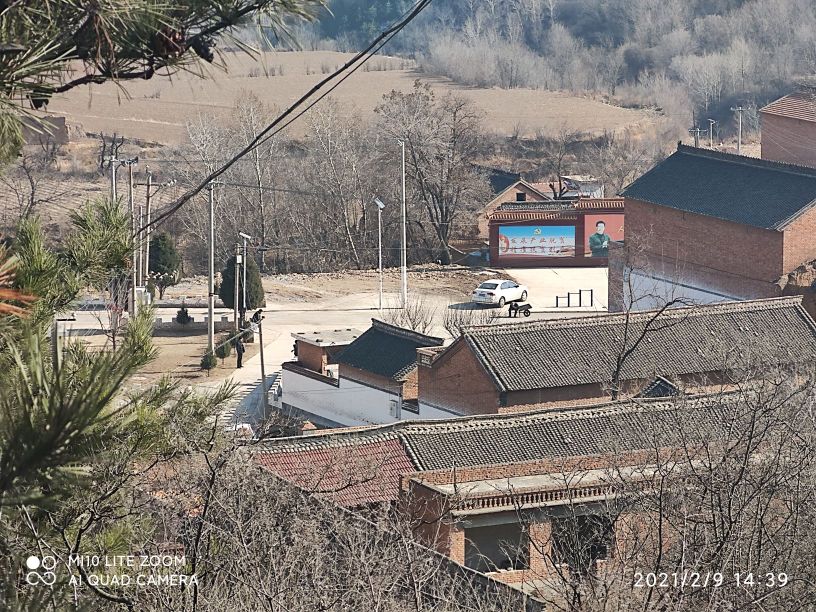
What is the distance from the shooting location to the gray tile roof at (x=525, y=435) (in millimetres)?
14836

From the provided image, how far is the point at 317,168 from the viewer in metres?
45.2

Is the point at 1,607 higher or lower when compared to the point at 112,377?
lower

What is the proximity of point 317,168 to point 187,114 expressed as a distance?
763 inches

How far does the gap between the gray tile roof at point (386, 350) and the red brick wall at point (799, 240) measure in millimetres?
9667

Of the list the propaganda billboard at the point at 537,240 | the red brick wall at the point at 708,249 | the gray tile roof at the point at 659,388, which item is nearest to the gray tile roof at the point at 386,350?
the gray tile roof at the point at 659,388

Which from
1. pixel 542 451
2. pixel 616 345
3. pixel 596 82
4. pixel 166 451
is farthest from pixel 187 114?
pixel 166 451

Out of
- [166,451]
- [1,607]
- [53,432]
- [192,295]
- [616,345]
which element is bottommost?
[192,295]

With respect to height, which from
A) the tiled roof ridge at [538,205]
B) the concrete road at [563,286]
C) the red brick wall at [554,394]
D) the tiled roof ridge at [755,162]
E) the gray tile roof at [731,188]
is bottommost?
the concrete road at [563,286]

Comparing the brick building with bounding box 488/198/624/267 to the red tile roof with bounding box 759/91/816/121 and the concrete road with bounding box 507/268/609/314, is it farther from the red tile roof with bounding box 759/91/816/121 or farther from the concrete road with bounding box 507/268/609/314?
the red tile roof with bounding box 759/91/816/121

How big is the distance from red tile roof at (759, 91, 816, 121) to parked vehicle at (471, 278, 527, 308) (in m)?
10.7

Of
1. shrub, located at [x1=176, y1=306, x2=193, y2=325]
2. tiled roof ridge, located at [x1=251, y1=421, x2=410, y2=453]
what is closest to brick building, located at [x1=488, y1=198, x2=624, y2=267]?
shrub, located at [x1=176, y1=306, x2=193, y2=325]

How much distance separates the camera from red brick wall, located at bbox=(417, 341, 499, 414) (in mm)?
20328

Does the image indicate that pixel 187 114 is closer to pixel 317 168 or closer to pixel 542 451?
pixel 317 168

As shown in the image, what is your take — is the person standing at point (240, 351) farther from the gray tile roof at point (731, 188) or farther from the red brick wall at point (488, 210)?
Result: the red brick wall at point (488, 210)
